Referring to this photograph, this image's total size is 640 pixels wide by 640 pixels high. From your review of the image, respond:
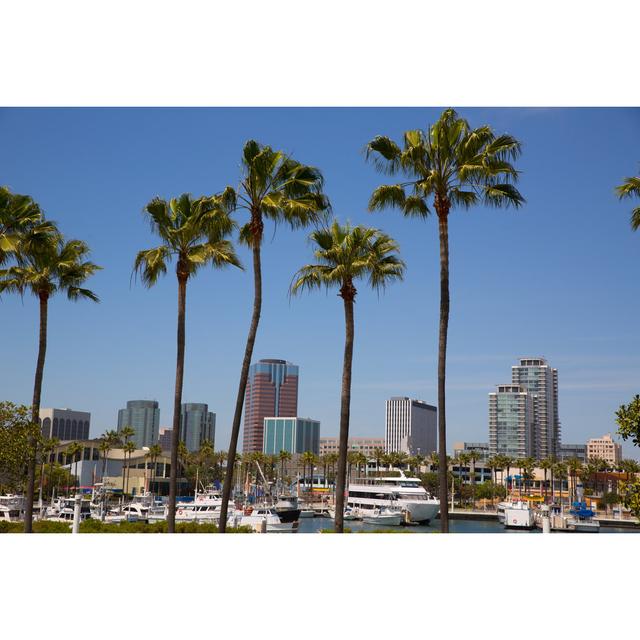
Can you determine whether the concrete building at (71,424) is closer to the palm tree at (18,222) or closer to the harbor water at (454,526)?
the harbor water at (454,526)

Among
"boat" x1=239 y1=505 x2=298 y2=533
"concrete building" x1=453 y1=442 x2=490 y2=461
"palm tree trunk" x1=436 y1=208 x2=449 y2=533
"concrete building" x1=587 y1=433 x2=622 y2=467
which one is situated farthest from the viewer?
"concrete building" x1=587 y1=433 x2=622 y2=467

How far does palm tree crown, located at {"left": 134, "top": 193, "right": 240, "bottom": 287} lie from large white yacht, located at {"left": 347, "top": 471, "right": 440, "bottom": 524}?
3513 cm

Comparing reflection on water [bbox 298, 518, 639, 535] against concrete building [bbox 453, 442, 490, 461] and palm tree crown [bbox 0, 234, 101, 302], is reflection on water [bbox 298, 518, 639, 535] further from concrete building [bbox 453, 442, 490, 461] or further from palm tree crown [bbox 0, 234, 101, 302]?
concrete building [bbox 453, 442, 490, 461]

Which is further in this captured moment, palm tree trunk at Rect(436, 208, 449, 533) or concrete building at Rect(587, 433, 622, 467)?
concrete building at Rect(587, 433, 622, 467)

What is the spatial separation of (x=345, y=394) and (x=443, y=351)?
2.74 metres

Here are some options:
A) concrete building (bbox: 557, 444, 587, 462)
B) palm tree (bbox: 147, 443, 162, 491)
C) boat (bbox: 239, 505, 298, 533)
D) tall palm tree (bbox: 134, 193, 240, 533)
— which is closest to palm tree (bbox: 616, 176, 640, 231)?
tall palm tree (bbox: 134, 193, 240, 533)

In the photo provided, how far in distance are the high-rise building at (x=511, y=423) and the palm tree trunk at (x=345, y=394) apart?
16445cm

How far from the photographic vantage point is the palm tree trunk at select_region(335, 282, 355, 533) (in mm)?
13414

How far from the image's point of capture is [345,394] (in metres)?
13.8

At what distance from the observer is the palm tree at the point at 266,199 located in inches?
517

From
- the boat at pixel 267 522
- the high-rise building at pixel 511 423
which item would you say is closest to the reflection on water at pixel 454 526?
the boat at pixel 267 522

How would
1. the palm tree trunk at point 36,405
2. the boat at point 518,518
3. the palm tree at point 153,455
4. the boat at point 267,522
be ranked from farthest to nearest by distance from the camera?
the palm tree at point 153,455 < the boat at point 518,518 < the boat at point 267,522 < the palm tree trunk at point 36,405
